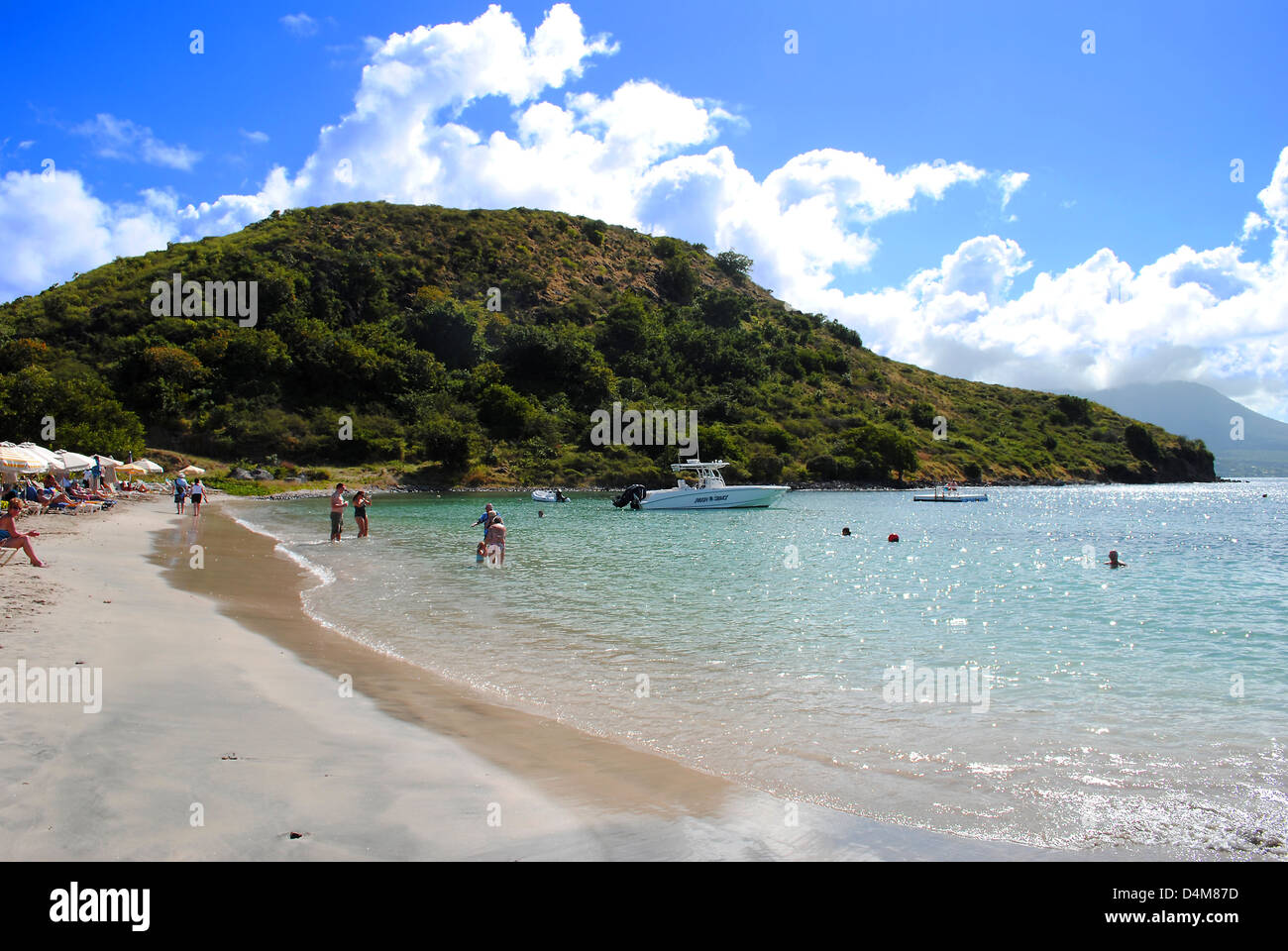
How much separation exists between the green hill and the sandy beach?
170 feet

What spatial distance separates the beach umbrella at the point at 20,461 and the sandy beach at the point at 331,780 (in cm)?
2245

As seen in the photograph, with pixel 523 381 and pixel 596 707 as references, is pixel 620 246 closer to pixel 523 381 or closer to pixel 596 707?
pixel 523 381

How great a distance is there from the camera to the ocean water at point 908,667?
20.8 ft

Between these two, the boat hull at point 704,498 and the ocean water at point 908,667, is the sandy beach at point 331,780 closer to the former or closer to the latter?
the ocean water at point 908,667

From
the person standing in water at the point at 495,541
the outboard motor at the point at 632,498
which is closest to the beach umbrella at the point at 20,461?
the person standing in water at the point at 495,541

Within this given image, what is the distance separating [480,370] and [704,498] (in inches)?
1779

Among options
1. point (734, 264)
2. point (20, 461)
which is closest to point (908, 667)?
point (20, 461)

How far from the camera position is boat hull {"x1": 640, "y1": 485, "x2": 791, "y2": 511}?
1966 inches

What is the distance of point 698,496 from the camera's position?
166ft

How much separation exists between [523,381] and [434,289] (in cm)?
2300

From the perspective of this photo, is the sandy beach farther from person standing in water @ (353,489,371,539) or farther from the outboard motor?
the outboard motor

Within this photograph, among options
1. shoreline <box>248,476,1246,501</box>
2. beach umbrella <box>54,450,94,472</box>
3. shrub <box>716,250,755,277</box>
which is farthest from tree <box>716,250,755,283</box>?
beach umbrella <box>54,450,94,472</box>
